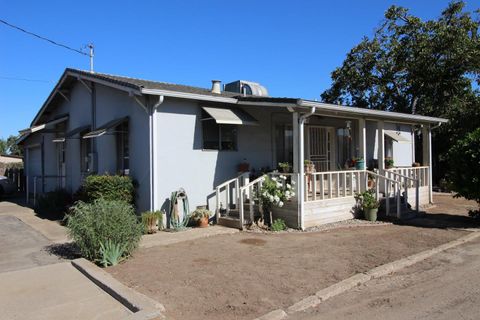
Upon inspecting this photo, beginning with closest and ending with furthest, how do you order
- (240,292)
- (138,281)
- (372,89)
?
(240,292), (138,281), (372,89)

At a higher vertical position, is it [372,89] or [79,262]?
[372,89]

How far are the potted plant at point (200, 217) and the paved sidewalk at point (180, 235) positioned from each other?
0.65 feet

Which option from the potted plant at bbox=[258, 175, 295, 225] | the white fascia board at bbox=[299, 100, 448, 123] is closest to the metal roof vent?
the white fascia board at bbox=[299, 100, 448, 123]

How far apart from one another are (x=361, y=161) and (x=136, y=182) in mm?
6414

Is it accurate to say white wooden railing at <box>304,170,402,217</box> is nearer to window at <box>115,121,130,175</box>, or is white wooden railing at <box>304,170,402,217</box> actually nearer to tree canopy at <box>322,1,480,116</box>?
window at <box>115,121,130,175</box>

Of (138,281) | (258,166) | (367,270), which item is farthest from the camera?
(258,166)

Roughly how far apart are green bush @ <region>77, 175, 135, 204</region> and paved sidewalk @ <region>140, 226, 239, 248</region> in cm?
137

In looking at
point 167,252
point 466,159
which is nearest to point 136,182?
point 167,252

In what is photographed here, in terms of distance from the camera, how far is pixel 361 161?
39.0 feet

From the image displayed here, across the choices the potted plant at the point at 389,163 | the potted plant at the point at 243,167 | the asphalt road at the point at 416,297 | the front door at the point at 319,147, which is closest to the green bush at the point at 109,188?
the potted plant at the point at 243,167

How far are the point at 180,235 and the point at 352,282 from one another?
4466 mm

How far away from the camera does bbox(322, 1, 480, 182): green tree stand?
2044 cm

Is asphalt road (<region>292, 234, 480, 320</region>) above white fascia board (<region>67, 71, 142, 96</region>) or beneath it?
beneath

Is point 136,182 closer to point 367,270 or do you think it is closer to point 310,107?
point 310,107
